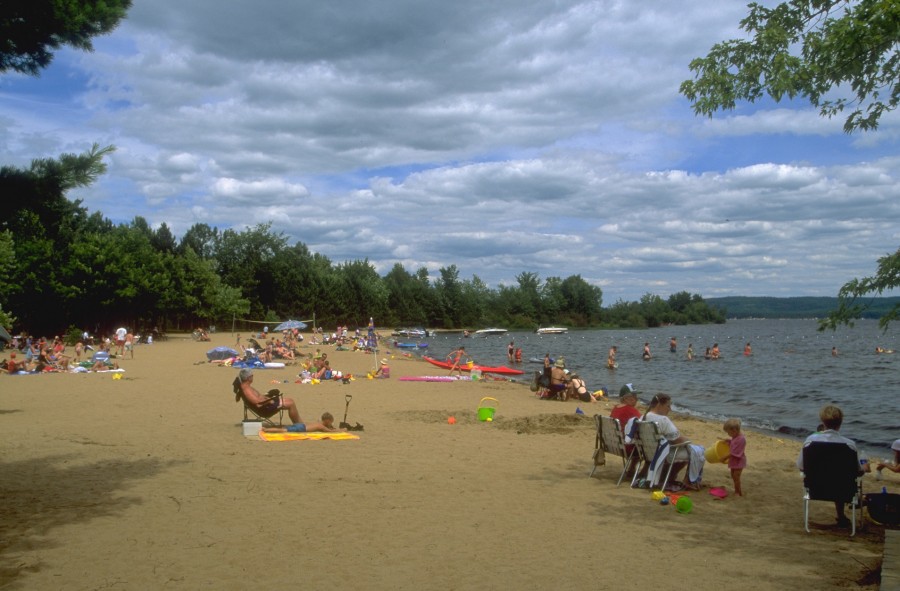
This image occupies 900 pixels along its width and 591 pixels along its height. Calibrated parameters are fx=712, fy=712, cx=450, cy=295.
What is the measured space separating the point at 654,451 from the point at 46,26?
24.6ft

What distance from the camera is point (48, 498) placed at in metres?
7.14

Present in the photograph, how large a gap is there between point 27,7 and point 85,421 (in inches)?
365

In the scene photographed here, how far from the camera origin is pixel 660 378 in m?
32.0

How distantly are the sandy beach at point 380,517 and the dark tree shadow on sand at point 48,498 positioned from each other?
24mm

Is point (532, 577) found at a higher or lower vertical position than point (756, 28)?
lower

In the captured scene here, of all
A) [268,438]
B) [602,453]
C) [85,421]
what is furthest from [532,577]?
[85,421]

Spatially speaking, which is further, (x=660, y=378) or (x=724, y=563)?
(x=660, y=378)

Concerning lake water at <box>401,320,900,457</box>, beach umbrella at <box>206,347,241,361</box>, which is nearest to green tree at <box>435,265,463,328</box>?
lake water at <box>401,320,900,457</box>

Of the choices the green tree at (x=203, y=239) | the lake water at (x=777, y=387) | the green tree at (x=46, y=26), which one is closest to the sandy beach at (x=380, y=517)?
the green tree at (x=46, y=26)

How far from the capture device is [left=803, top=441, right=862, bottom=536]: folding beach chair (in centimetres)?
654

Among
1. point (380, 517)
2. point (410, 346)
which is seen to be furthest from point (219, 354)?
point (410, 346)

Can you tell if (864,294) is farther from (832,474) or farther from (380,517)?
(380,517)

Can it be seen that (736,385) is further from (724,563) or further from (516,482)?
(724,563)

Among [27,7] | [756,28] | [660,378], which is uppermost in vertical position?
[756,28]
